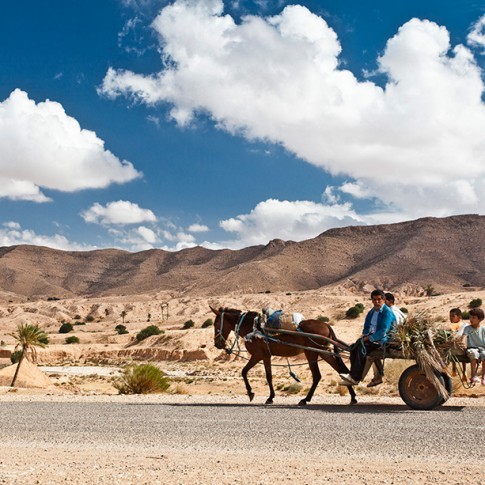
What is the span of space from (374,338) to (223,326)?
4.08m

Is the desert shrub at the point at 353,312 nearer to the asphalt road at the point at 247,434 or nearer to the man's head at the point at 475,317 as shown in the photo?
the asphalt road at the point at 247,434

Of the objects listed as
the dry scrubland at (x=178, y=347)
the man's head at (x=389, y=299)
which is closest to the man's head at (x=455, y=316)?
the dry scrubland at (x=178, y=347)

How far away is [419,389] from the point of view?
41.3 ft

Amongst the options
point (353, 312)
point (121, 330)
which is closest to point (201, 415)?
point (353, 312)

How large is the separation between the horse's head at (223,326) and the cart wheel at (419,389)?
4507 millimetres

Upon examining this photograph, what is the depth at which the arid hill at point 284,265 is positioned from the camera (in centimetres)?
12862

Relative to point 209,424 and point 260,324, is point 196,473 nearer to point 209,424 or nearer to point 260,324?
point 209,424

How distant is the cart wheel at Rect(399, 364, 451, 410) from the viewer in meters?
12.4

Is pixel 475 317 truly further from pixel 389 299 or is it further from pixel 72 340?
pixel 72 340

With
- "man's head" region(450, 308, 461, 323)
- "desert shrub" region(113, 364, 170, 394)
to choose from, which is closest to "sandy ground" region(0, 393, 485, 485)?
"man's head" region(450, 308, 461, 323)

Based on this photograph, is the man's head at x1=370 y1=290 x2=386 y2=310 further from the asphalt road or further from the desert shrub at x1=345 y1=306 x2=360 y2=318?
the desert shrub at x1=345 y1=306 x2=360 y2=318

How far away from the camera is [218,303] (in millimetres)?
95875

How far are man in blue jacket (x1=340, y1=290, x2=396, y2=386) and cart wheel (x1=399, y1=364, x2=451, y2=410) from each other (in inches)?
31.8

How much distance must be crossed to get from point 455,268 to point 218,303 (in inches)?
2198
